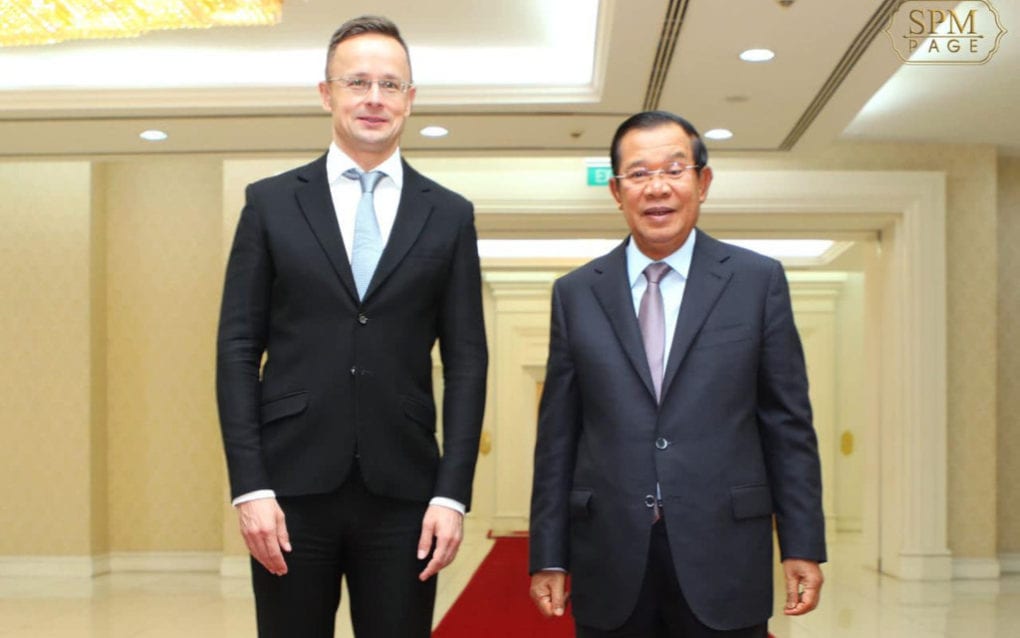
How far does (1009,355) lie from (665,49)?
5764 millimetres

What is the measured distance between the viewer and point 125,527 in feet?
37.2

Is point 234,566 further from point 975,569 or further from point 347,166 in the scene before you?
point 347,166

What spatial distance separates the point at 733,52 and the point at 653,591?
5152 millimetres

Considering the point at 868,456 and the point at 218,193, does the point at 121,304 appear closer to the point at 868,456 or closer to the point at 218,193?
the point at 218,193

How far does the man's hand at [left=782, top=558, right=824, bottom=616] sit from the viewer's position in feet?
8.65

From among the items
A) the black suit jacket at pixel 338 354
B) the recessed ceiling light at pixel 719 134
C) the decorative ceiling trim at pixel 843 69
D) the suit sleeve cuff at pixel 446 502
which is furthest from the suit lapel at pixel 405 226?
the recessed ceiling light at pixel 719 134

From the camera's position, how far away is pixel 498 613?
332 inches

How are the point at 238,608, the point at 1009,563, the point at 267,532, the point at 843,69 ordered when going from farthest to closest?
the point at 1009,563, the point at 238,608, the point at 843,69, the point at 267,532

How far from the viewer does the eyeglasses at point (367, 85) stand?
2439mm

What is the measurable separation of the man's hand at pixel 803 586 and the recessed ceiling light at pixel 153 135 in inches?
282

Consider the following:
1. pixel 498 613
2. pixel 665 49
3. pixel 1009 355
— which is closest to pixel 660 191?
pixel 665 49

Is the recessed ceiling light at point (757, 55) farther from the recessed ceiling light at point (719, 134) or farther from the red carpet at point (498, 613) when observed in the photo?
the red carpet at point (498, 613)

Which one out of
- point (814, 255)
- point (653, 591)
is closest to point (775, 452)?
point (653, 591)

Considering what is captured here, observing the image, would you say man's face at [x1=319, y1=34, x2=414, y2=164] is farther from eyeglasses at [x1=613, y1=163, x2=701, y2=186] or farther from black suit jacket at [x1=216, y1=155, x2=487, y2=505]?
eyeglasses at [x1=613, y1=163, x2=701, y2=186]
